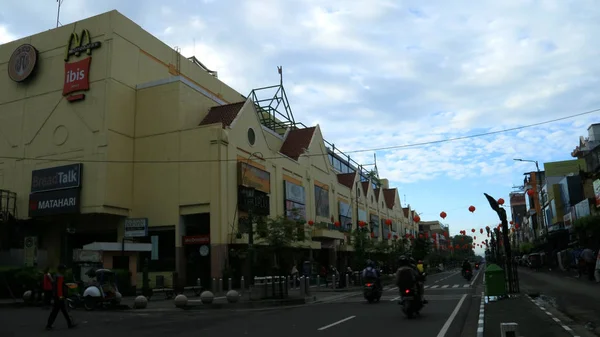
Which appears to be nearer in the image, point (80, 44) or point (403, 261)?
point (403, 261)

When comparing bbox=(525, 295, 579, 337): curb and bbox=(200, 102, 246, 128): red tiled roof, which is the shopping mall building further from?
bbox=(525, 295, 579, 337): curb

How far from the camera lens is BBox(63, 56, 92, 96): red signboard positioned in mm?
35312

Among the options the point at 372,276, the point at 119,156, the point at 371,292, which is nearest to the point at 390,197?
the point at 119,156

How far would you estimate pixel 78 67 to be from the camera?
35938mm

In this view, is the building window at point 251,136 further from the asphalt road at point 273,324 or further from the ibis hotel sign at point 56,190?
the asphalt road at point 273,324

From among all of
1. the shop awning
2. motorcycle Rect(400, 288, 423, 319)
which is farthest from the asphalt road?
the shop awning

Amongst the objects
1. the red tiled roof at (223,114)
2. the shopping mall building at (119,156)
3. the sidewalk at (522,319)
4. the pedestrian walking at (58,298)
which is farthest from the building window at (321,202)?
the pedestrian walking at (58,298)

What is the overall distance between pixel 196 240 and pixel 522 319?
24.0 m

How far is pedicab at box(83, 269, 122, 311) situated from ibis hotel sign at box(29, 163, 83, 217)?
48.1 ft

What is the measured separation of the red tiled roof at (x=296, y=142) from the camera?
4888 centimetres

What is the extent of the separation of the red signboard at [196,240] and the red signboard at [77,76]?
42.9 ft

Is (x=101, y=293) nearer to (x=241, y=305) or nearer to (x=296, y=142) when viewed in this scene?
(x=241, y=305)

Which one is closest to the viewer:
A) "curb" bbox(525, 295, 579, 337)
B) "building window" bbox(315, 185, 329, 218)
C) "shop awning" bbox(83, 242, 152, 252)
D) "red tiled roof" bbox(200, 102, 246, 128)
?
"curb" bbox(525, 295, 579, 337)

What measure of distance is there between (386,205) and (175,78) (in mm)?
56185
